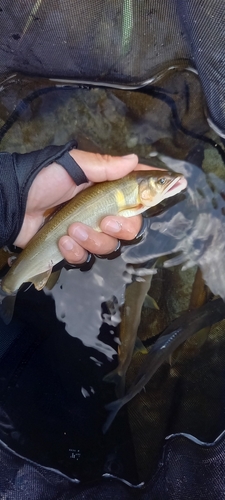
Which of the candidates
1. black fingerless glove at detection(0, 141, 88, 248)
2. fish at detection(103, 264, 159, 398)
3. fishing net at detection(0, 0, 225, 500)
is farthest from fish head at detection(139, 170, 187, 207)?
fish at detection(103, 264, 159, 398)

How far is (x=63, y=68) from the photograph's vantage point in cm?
240

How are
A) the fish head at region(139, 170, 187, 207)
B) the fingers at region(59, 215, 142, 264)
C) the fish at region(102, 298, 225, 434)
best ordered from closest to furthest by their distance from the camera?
the fish head at region(139, 170, 187, 207) → the fingers at region(59, 215, 142, 264) → the fish at region(102, 298, 225, 434)

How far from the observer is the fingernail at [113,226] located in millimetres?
2160

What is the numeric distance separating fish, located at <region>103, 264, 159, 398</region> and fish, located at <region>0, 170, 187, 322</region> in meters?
0.58

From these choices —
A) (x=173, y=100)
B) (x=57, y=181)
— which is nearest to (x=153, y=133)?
(x=173, y=100)

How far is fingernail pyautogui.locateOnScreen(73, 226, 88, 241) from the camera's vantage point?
6.97 feet

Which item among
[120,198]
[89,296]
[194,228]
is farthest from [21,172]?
[194,228]

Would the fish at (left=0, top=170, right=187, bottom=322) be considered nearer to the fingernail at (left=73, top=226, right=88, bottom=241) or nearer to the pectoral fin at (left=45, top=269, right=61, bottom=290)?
the fingernail at (left=73, top=226, right=88, bottom=241)

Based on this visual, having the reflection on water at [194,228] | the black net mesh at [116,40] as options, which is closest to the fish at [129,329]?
the reflection on water at [194,228]

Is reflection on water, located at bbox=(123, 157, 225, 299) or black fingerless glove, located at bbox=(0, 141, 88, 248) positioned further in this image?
reflection on water, located at bbox=(123, 157, 225, 299)

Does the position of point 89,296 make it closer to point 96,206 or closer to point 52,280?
point 52,280

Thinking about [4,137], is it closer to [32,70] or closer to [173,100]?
[32,70]

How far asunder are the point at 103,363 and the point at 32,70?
2058 millimetres

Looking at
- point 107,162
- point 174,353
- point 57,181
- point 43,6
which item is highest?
point 43,6
